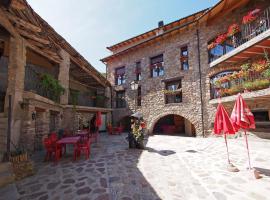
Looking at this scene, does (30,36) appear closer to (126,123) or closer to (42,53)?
(42,53)

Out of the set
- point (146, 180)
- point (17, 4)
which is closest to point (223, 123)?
point (146, 180)

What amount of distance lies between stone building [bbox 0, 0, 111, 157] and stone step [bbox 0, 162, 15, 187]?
50.7 inches

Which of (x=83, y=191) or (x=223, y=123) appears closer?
(x=83, y=191)

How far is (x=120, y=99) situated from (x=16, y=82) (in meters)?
11.1

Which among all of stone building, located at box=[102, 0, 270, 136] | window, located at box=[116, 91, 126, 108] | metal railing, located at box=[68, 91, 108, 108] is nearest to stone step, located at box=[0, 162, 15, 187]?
metal railing, located at box=[68, 91, 108, 108]

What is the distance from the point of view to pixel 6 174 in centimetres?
387

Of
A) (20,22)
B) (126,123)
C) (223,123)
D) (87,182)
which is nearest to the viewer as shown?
(87,182)

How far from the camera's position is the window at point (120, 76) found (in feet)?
55.5

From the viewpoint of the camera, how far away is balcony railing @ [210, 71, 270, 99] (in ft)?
23.7

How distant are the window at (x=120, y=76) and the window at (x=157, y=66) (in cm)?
362

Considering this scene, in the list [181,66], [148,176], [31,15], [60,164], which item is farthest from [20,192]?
[181,66]

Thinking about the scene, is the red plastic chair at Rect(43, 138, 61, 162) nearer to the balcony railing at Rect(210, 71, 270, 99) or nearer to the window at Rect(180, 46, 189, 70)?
the balcony railing at Rect(210, 71, 270, 99)

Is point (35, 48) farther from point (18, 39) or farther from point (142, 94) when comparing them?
point (142, 94)

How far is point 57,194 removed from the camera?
337cm
